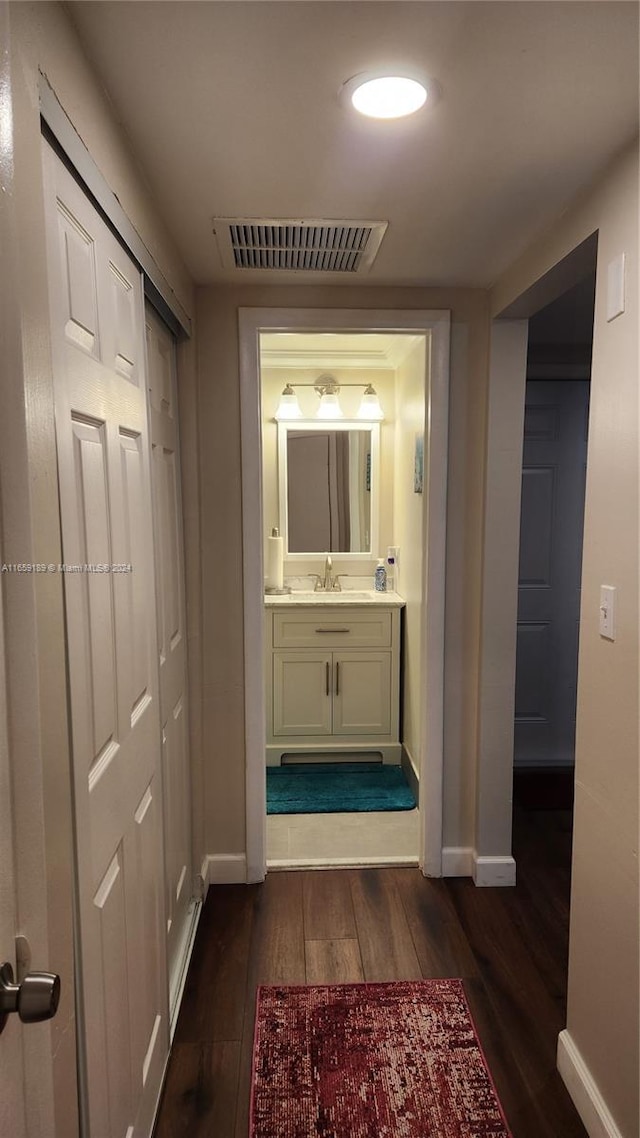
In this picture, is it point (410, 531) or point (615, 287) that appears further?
point (410, 531)

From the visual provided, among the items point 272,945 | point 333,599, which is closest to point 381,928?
point 272,945

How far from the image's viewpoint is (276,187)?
166 cm

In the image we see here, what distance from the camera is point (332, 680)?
3.75 meters

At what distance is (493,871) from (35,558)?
236cm

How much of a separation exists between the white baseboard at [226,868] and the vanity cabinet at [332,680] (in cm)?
116

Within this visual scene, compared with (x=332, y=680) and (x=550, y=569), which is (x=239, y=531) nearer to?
(x=332, y=680)

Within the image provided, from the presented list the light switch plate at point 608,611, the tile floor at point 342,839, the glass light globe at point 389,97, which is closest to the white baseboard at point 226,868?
the tile floor at point 342,839

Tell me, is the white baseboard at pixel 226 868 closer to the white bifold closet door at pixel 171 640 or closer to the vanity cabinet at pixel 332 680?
the white bifold closet door at pixel 171 640

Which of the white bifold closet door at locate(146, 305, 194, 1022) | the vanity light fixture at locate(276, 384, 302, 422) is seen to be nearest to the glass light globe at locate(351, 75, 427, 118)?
the white bifold closet door at locate(146, 305, 194, 1022)

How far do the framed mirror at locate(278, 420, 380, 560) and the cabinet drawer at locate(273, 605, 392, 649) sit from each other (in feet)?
1.89

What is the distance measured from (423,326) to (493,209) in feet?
2.34

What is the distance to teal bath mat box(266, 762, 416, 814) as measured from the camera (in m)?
3.29

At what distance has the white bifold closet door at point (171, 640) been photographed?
1938mm

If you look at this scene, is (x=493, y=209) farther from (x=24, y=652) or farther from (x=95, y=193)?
(x=24, y=652)
